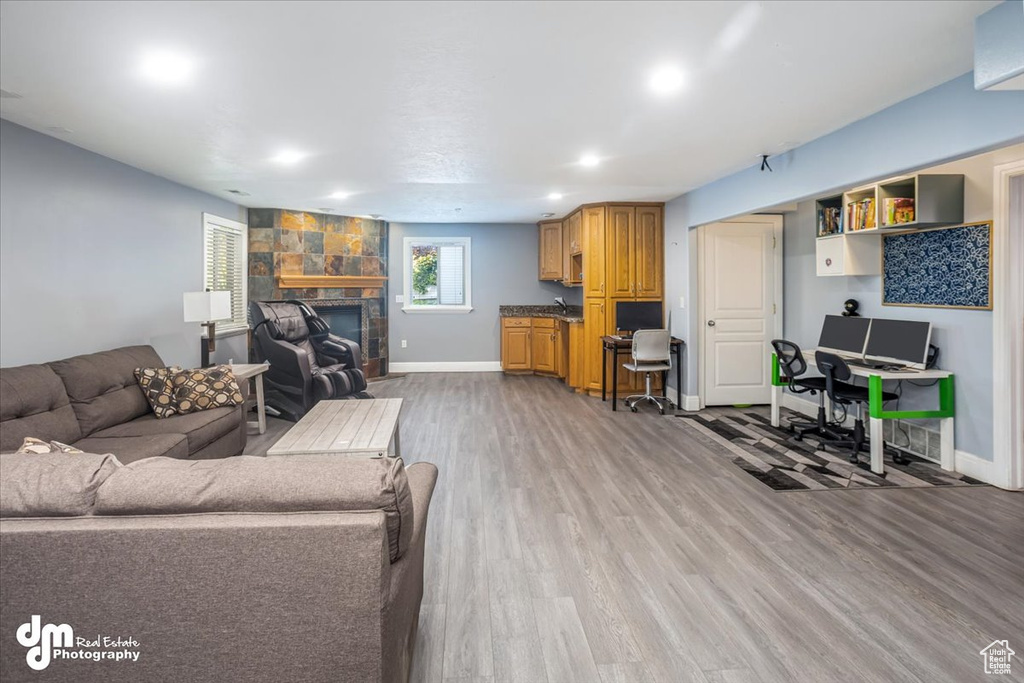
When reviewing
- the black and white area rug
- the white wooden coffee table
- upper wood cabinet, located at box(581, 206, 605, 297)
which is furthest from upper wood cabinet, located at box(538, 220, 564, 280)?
the white wooden coffee table

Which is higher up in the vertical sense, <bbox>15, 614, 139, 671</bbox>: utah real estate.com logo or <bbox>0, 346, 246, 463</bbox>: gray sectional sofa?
<bbox>0, 346, 246, 463</bbox>: gray sectional sofa

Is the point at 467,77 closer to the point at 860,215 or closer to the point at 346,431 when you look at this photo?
the point at 346,431

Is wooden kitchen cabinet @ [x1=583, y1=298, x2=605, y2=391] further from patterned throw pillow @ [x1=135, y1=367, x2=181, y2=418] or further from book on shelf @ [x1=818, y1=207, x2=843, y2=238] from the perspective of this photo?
patterned throw pillow @ [x1=135, y1=367, x2=181, y2=418]

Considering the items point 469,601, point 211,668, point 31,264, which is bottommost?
point 469,601

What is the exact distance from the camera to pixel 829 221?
4.62 metres

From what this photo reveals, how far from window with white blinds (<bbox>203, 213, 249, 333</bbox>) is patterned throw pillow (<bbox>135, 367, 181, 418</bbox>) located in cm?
190

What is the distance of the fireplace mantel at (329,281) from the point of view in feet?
21.3

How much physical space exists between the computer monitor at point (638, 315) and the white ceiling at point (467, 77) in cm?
213

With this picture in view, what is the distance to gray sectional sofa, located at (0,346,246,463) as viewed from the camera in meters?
2.69

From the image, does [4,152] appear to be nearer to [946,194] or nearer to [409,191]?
[409,191]

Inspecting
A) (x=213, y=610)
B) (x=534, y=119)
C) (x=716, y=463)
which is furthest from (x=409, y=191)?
(x=213, y=610)

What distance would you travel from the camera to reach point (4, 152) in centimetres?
298

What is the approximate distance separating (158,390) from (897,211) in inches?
218

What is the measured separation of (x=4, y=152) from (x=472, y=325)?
5.76m
